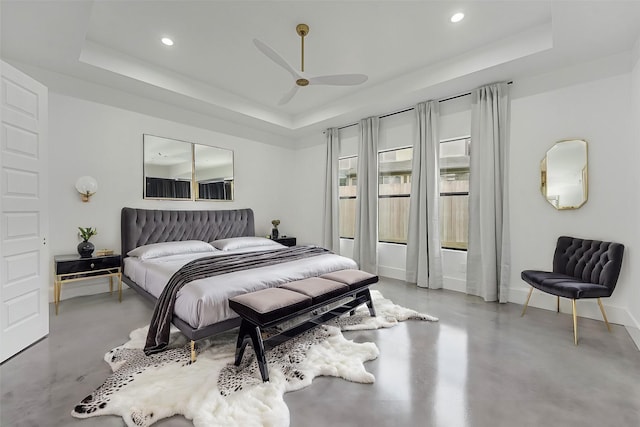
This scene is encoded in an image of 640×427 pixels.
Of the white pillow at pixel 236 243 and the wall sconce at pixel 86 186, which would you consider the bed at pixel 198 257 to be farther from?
the wall sconce at pixel 86 186

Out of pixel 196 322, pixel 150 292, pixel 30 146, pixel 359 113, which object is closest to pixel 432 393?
pixel 196 322

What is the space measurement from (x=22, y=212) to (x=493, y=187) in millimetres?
5043

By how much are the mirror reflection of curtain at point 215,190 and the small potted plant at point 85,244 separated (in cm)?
164

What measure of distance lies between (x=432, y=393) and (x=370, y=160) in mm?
3820

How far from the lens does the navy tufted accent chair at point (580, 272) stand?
8.43ft

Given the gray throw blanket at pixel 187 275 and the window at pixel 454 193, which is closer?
the gray throw blanket at pixel 187 275

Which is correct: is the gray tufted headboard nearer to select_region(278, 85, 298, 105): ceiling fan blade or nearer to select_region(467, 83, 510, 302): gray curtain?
select_region(278, 85, 298, 105): ceiling fan blade

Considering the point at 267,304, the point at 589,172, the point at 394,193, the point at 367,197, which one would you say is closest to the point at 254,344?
the point at 267,304

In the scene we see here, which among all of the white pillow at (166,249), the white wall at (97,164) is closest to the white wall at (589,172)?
the white pillow at (166,249)

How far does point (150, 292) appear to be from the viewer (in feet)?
9.78

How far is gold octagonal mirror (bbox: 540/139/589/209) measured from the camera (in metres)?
3.13

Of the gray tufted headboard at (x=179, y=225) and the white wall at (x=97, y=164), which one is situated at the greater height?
the white wall at (x=97, y=164)

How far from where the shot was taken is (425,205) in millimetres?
4270

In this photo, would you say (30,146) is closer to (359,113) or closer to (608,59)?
(359,113)
